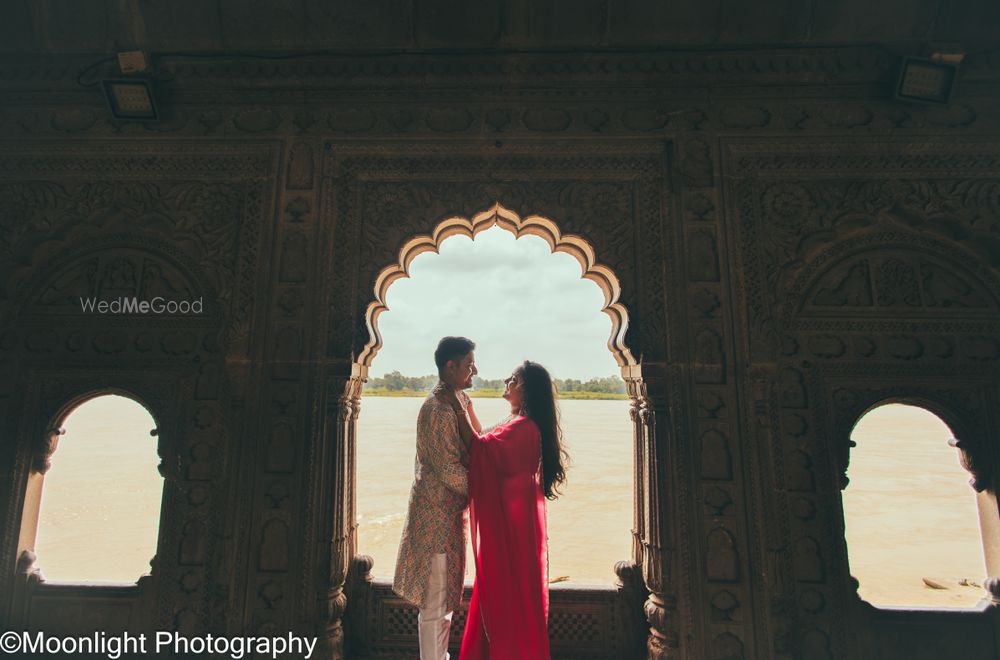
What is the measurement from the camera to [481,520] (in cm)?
256

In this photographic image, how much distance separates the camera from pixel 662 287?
3102 millimetres

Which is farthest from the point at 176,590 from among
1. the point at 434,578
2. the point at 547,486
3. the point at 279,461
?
the point at 547,486

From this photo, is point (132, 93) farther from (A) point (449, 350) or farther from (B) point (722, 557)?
(B) point (722, 557)

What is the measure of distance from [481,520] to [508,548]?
21 cm

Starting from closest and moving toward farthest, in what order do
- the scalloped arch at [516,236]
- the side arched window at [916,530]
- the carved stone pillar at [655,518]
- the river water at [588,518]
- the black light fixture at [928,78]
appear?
the carved stone pillar at [655,518] < the black light fixture at [928,78] < the scalloped arch at [516,236] < the side arched window at [916,530] < the river water at [588,518]

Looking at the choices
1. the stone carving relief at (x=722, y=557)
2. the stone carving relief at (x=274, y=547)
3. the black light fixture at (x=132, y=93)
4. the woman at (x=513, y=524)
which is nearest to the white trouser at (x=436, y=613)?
the woman at (x=513, y=524)

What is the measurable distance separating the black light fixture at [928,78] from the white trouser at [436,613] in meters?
4.20

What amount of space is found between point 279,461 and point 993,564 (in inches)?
179

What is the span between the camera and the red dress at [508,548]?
247cm

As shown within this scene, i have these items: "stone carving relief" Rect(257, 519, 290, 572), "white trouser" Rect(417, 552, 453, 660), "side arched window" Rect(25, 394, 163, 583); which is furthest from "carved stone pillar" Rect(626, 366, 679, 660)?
"side arched window" Rect(25, 394, 163, 583)

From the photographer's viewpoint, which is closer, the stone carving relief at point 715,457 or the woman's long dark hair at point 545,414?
the woman's long dark hair at point 545,414

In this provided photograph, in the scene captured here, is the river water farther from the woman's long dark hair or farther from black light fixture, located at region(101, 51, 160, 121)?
black light fixture, located at region(101, 51, 160, 121)

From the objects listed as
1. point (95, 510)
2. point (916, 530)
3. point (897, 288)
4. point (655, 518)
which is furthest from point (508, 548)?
point (95, 510)

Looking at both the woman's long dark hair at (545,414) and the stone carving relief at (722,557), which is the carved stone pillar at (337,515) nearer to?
the woman's long dark hair at (545,414)
